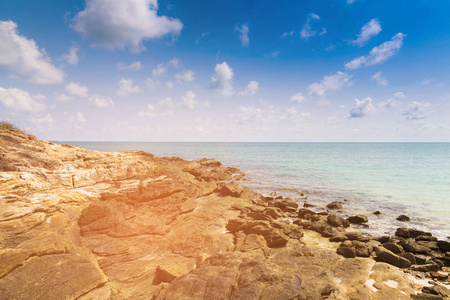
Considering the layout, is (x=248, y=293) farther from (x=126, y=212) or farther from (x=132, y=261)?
(x=126, y=212)

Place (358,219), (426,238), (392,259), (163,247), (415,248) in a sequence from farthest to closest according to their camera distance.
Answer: (358,219)
(426,238)
(415,248)
(163,247)
(392,259)

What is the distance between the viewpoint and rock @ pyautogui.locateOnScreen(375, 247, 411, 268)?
10352 millimetres

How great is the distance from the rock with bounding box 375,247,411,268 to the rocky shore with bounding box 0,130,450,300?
0.05m

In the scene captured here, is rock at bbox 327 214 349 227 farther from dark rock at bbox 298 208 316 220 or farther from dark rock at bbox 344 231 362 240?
dark rock at bbox 344 231 362 240

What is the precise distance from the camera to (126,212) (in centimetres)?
1305

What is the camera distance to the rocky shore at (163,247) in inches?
268

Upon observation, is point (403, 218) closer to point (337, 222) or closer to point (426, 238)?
point (426, 238)

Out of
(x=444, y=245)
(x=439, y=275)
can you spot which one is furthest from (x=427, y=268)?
(x=444, y=245)

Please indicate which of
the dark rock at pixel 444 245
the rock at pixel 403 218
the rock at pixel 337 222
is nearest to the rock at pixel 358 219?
the rock at pixel 337 222

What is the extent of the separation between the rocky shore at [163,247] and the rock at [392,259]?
47 mm

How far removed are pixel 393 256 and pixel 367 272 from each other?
2577 millimetres

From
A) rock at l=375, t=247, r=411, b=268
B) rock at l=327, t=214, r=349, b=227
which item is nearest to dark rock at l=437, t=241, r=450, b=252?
rock at l=375, t=247, r=411, b=268

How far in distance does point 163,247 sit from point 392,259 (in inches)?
488

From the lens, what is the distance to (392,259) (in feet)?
34.9
